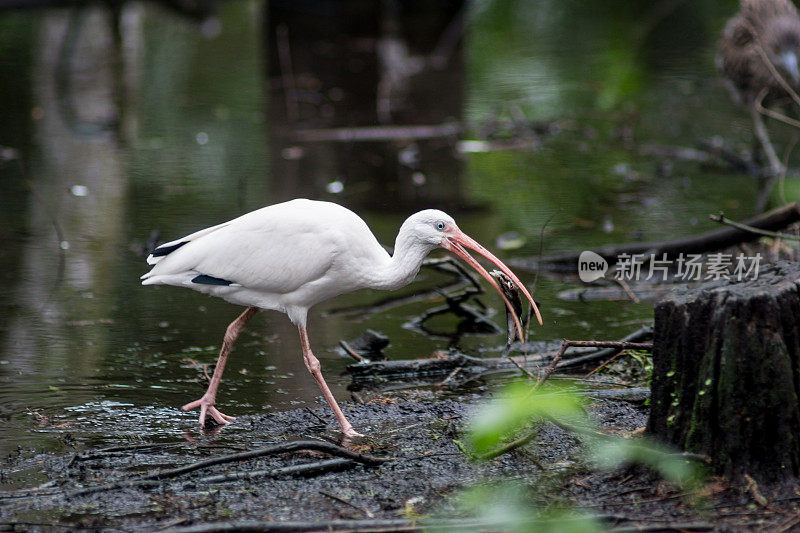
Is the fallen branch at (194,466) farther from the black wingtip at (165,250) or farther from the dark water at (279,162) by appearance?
the black wingtip at (165,250)

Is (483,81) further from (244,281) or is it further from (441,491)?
(441,491)

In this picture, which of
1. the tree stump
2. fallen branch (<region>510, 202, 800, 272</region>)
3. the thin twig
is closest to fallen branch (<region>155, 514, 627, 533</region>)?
the tree stump

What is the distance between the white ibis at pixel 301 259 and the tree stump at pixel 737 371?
1.01 meters

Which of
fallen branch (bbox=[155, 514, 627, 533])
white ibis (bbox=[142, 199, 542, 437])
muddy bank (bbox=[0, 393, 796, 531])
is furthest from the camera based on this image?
white ibis (bbox=[142, 199, 542, 437])

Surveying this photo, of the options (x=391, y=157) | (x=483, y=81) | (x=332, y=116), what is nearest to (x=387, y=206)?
(x=391, y=157)

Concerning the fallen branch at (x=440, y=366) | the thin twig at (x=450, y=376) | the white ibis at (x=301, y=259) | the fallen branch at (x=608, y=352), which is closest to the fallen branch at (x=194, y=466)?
the white ibis at (x=301, y=259)

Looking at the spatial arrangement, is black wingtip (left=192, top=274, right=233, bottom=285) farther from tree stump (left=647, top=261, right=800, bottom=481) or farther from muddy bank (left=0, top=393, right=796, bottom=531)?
tree stump (left=647, top=261, right=800, bottom=481)

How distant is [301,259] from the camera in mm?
5102

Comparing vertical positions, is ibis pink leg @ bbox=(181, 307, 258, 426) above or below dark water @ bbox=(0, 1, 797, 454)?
below

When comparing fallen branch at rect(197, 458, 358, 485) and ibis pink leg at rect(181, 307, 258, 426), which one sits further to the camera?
ibis pink leg at rect(181, 307, 258, 426)

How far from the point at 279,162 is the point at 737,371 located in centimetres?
745

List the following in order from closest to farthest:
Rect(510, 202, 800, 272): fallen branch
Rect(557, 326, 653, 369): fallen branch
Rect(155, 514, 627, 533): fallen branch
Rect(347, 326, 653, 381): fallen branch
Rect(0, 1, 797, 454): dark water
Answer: Rect(155, 514, 627, 533): fallen branch → Rect(557, 326, 653, 369): fallen branch → Rect(347, 326, 653, 381): fallen branch → Rect(0, 1, 797, 454): dark water → Rect(510, 202, 800, 272): fallen branch

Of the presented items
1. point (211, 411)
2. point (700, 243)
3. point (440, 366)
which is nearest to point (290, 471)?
point (211, 411)

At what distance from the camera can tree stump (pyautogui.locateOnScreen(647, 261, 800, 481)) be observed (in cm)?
404
